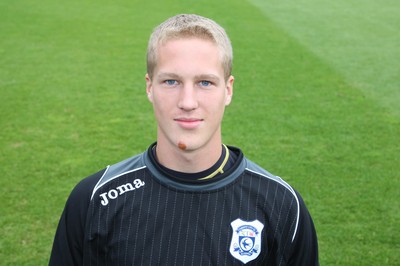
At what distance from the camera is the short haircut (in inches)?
71.3

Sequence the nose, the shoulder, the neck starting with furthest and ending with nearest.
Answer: the shoulder
the neck
the nose

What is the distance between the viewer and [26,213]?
16.0 ft

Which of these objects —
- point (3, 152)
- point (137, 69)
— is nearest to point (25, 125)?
point (3, 152)

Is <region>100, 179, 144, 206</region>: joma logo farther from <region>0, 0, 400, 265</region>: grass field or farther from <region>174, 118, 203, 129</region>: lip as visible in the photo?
<region>0, 0, 400, 265</region>: grass field

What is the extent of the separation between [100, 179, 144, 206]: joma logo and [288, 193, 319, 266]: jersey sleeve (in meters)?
0.61

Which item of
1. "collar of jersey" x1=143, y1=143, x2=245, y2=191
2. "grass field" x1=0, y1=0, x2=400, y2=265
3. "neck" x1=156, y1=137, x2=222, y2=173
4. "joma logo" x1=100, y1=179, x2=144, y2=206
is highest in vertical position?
"neck" x1=156, y1=137, x2=222, y2=173

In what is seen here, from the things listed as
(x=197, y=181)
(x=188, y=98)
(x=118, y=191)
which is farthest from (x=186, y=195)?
(x=188, y=98)

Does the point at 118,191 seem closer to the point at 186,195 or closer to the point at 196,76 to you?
the point at 186,195

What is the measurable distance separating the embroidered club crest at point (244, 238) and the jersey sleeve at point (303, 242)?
163 millimetres

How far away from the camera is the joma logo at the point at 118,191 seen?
6.31 feet

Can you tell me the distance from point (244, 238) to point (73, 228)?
62 cm

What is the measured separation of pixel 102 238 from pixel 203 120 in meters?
0.56

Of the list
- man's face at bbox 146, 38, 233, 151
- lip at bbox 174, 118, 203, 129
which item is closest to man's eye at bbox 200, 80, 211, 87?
man's face at bbox 146, 38, 233, 151

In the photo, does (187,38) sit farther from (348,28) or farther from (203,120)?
(348,28)
